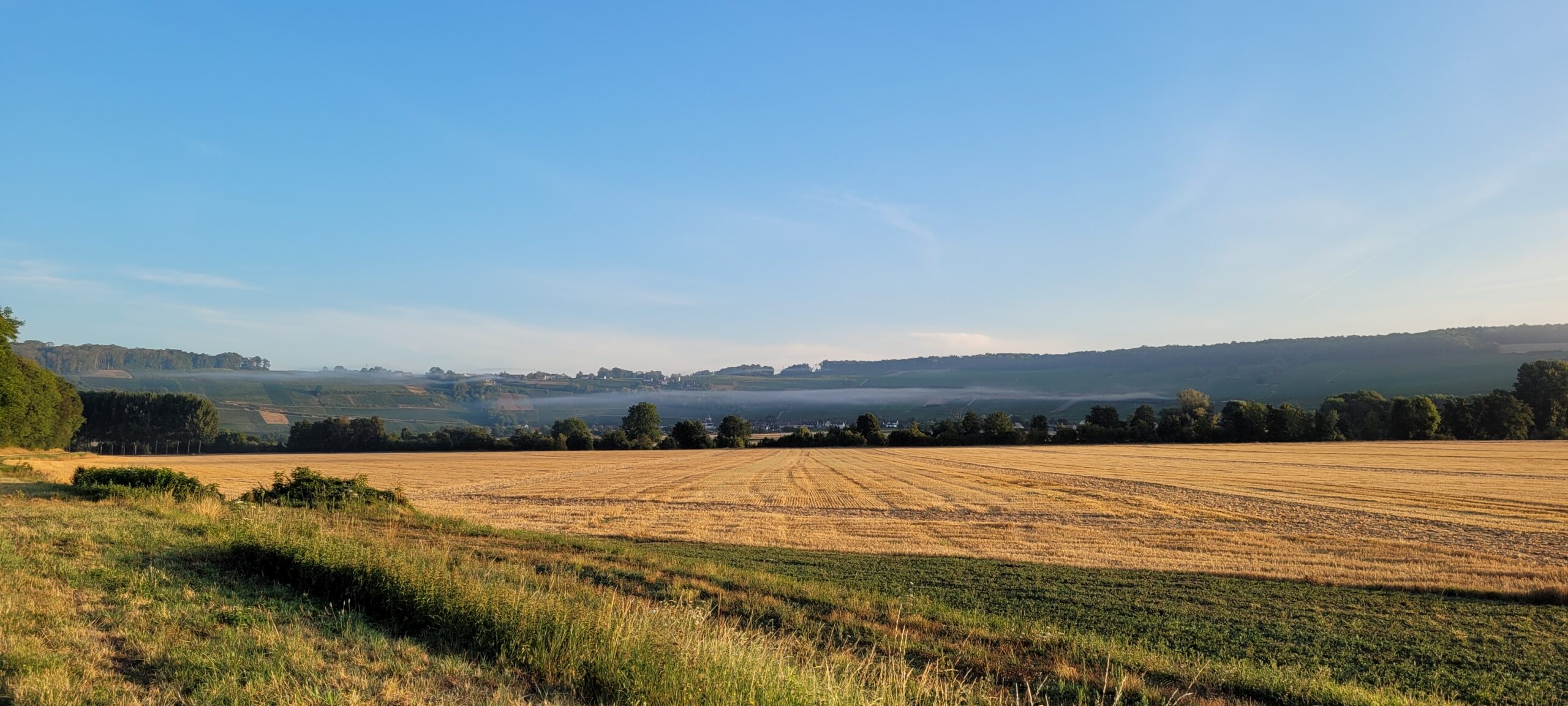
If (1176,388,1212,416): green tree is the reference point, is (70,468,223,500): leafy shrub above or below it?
above

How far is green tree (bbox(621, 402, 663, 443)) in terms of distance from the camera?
132 metres

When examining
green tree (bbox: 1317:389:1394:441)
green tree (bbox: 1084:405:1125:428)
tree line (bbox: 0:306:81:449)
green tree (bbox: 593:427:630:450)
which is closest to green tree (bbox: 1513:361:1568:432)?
green tree (bbox: 1317:389:1394:441)

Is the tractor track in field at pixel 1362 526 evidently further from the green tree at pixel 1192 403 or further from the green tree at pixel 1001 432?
the green tree at pixel 1192 403

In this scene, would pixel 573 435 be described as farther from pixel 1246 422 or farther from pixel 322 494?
pixel 1246 422

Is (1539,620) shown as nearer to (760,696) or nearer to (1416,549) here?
(1416,549)

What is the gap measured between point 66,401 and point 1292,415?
16555 cm

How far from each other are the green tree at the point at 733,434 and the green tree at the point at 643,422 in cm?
1108

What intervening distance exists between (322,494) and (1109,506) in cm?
3342

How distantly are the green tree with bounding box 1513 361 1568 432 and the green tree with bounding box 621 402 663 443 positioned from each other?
128 metres

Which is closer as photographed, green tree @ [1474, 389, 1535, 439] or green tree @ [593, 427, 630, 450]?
green tree @ [1474, 389, 1535, 439]

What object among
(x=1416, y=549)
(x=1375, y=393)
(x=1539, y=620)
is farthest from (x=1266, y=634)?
(x=1375, y=393)

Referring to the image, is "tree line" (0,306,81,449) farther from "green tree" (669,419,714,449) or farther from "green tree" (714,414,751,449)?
"green tree" (714,414,751,449)

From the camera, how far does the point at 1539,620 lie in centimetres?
1305

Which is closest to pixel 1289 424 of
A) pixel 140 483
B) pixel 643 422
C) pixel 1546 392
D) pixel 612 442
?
pixel 1546 392
